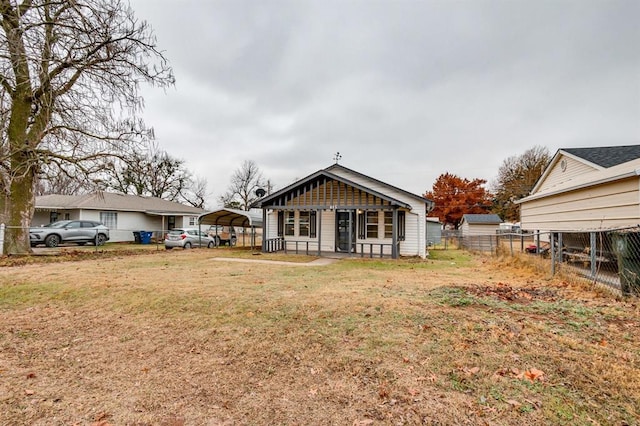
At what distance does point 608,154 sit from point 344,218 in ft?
34.7

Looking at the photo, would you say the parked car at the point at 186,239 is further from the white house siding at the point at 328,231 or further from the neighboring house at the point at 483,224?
the neighboring house at the point at 483,224

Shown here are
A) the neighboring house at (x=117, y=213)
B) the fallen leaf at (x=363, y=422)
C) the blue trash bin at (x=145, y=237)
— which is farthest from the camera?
the blue trash bin at (x=145, y=237)

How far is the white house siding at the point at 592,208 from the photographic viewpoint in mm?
6629

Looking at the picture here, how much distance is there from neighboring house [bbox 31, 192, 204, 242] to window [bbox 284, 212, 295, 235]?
33.6ft

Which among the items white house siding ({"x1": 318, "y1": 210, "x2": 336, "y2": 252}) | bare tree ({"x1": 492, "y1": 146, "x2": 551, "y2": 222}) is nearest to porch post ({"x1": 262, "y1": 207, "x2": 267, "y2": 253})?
white house siding ({"x1": 318, "y1": 210, "x2": 336, "y2": 252})

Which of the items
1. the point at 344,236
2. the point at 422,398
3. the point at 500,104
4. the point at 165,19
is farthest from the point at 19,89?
the point at 500,104

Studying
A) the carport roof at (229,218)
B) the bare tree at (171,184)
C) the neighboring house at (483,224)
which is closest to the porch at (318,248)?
the carport roof at (229,218)

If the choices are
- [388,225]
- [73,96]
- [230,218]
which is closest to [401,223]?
[388,225]

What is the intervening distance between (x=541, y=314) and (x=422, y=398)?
130 inches

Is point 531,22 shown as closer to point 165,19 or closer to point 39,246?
point 165,19

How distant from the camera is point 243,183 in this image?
49.6 meters

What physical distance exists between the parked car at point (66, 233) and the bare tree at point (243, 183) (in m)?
29.7

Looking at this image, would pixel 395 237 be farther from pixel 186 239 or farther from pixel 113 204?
pixel 113 204

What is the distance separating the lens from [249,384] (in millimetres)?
2982
